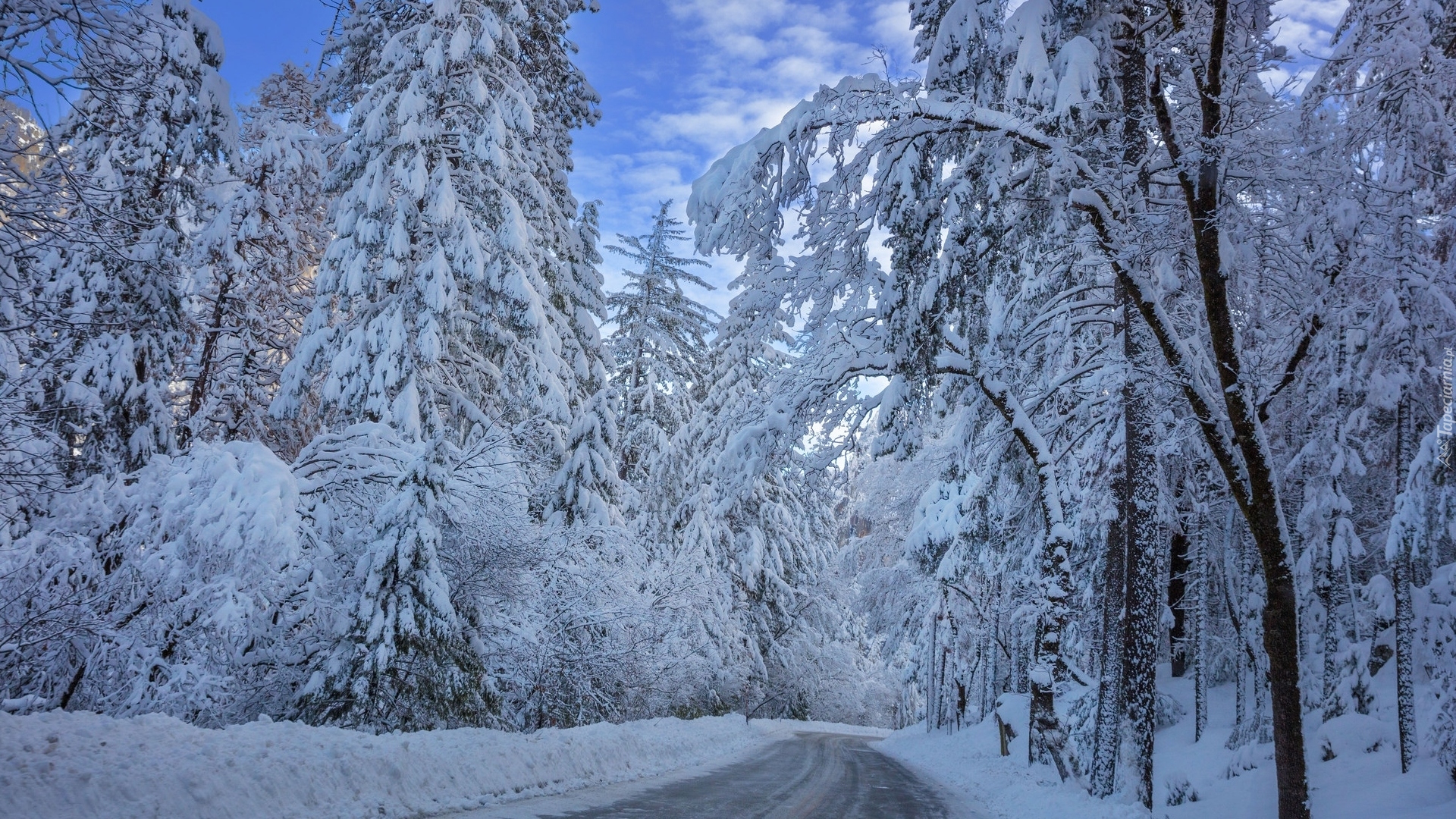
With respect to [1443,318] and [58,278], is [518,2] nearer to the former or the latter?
[58,278]

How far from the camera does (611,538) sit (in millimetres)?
17812

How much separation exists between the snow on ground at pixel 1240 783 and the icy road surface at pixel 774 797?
4.12 ft

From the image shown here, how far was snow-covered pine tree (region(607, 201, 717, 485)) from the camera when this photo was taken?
2858 cm

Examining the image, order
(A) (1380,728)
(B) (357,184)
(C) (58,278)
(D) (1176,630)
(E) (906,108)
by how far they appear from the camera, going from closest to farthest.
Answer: (E) (906,108)
(C) (58,278)
(A) (1380,728)
(B) (357,184)
(D) (1176,630)

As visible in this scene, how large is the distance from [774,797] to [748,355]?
23.6ft

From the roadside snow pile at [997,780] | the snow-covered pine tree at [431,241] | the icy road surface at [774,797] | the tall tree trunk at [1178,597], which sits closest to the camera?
the icy road surface at [774,797]

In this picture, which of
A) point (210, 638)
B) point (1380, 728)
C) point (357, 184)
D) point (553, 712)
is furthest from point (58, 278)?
point (1380, 728)

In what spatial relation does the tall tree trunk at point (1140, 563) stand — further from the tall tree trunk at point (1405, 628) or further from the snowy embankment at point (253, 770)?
the snowy embankment at point (253, 770)

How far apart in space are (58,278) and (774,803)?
12.5 meters

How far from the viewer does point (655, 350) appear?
29953mm

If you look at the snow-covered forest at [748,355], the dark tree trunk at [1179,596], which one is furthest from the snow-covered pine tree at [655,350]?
the dark tree trunk at [1179,596]

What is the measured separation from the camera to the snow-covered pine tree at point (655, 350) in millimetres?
28578

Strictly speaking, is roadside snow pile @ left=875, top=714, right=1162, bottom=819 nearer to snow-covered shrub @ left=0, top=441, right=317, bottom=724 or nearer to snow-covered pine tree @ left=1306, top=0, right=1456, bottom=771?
snow-covered pine tree @ left=1306, top=0, right=1456, bottom=771

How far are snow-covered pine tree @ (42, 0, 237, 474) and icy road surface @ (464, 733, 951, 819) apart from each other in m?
7.97
